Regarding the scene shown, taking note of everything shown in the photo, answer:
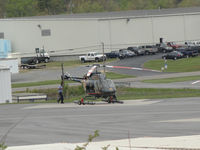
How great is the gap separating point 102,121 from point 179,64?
38.5 metres

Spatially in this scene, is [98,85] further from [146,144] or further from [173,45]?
[173,45]

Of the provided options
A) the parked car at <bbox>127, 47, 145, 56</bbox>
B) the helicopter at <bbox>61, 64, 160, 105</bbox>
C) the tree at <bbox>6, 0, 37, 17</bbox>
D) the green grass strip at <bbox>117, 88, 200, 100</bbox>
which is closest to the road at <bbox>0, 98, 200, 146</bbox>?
the helicopter at <bbox>61, 64, 160, 105</bbox>

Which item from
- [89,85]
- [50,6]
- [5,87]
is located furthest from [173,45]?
[50,6]

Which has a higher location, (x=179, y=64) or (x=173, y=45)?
(x=173, y=45)

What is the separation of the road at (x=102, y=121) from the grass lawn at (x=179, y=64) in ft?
83.2

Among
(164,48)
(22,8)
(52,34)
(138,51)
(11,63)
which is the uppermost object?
(22,8)

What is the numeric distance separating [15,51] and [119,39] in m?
18.8

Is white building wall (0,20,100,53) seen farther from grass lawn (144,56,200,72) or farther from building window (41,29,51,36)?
grass lawn (144,56,200,72)

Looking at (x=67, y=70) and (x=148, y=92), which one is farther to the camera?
(x=67, y=70)

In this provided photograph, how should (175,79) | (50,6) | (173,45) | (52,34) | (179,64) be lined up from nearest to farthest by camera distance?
1. (175,79)
2. (179,64)
3. (173,45)
4. (52,34)
5. (50,6)

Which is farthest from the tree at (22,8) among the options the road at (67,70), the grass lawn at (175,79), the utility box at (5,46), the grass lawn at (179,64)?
the grass lawn at (175,79)

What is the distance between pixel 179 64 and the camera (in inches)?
2482

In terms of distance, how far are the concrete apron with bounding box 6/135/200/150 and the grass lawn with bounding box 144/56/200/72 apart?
38684 millimetres

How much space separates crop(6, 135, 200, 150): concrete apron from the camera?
18672 millimetres
